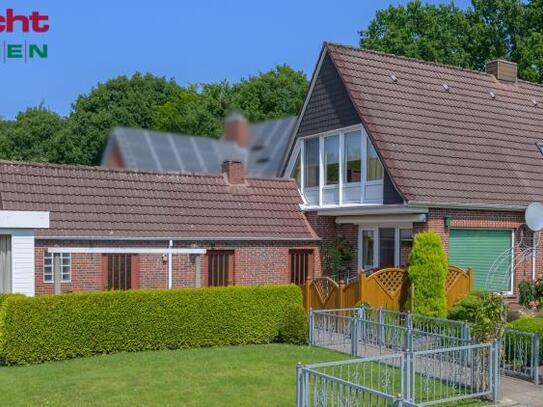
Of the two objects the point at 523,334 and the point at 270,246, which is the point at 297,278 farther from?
the point at 523,334

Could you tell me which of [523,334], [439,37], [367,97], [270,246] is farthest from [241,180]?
[439,37]

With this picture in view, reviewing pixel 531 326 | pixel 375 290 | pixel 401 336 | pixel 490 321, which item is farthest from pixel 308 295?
pixel 490 321

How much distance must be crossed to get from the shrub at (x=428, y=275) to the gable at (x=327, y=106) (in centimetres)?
476

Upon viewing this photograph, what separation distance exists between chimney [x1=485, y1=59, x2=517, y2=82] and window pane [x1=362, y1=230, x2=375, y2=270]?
8.84 meters

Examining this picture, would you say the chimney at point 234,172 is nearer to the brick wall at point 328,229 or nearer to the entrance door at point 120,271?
the brick wall at point 328,229

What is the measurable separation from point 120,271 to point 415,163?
8855mm

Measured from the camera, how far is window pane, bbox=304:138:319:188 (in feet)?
71.8

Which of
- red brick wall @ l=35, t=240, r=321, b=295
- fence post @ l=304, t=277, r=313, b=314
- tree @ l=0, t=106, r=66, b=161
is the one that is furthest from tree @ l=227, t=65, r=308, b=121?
fence post @ l=304, t=277, r=313, b=314

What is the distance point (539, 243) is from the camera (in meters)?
19.6

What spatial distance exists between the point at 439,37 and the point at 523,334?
32094 millimetres

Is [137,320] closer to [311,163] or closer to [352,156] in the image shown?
[352,156]

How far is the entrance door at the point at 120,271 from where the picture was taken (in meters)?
18.1

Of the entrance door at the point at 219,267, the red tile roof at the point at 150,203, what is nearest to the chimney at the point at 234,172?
the red tile roof at the point at 150,203

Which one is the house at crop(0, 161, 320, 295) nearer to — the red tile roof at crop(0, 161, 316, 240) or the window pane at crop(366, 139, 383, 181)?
the red tile roof at crop(0, 161, 316, 240)
